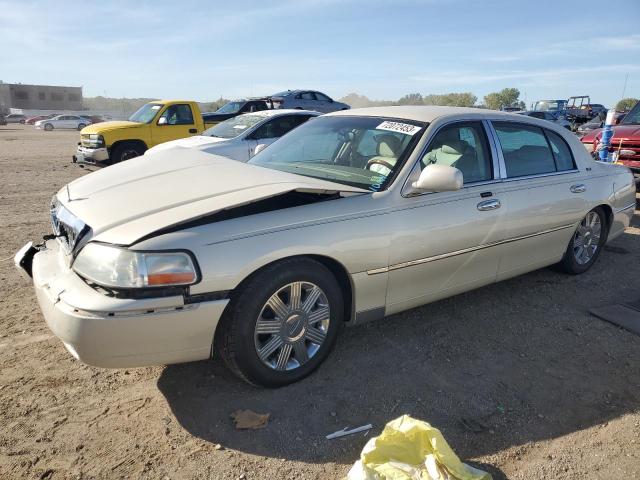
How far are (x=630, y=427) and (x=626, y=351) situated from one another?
0.98 meters

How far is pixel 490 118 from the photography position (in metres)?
3.97

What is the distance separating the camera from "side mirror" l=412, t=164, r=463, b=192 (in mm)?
3076

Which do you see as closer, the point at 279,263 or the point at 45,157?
the point at 279,263

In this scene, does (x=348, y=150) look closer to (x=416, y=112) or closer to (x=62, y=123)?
(x=416, y=112)

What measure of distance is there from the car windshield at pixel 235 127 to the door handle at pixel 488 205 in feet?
22.4

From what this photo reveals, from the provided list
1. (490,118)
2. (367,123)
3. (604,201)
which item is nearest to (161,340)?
(367,123)

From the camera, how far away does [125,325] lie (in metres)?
2.38

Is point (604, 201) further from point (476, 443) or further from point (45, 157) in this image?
point (45, 157)

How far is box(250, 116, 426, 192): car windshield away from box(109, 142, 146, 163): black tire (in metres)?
8.38

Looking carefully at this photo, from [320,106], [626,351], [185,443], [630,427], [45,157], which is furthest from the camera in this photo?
[320,106]

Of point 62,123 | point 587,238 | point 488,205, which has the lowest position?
point 587,238

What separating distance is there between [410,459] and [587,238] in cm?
367

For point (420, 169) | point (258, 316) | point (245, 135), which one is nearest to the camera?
point (258, 316)

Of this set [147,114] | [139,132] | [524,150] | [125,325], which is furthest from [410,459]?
[147,114]
